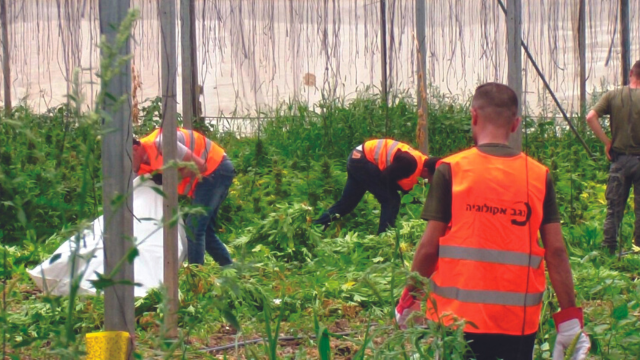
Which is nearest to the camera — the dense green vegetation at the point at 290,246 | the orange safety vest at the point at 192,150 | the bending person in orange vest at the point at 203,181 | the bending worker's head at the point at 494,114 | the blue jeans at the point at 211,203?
the dense green vegetation at the point at 290,246

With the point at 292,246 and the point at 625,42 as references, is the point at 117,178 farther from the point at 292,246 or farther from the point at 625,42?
the point at 625,42

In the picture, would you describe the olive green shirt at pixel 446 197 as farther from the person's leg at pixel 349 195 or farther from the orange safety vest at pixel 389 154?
the person's leg at pixel 349 195

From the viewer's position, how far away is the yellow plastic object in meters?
2.70

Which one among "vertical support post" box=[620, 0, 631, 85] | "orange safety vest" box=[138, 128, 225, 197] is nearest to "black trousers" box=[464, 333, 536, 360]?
"orange safety vest" box=[138, 128, 225, 197]

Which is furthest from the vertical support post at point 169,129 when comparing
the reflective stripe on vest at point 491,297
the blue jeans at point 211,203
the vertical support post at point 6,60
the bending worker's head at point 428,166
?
the vertical support post at point 6,60

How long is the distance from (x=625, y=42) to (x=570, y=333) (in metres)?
7.19

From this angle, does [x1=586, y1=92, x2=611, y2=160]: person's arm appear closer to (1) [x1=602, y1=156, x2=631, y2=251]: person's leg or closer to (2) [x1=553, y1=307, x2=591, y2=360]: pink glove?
(1) [x1=602, y1=156, x2=631, y2=251]: person's leg

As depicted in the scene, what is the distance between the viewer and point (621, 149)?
670cm

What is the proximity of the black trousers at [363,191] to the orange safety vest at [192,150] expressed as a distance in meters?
1.67

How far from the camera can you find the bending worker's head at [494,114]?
2.92 meters

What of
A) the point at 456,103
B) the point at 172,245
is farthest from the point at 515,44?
the point at 456,103

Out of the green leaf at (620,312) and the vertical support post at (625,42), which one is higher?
the vertical support post at (625,42)

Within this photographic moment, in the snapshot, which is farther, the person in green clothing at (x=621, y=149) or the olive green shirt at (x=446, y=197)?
the person in green clothing at (x=621, y=149)

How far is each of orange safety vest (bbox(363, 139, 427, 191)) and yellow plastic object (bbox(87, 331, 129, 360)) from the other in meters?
4.40
